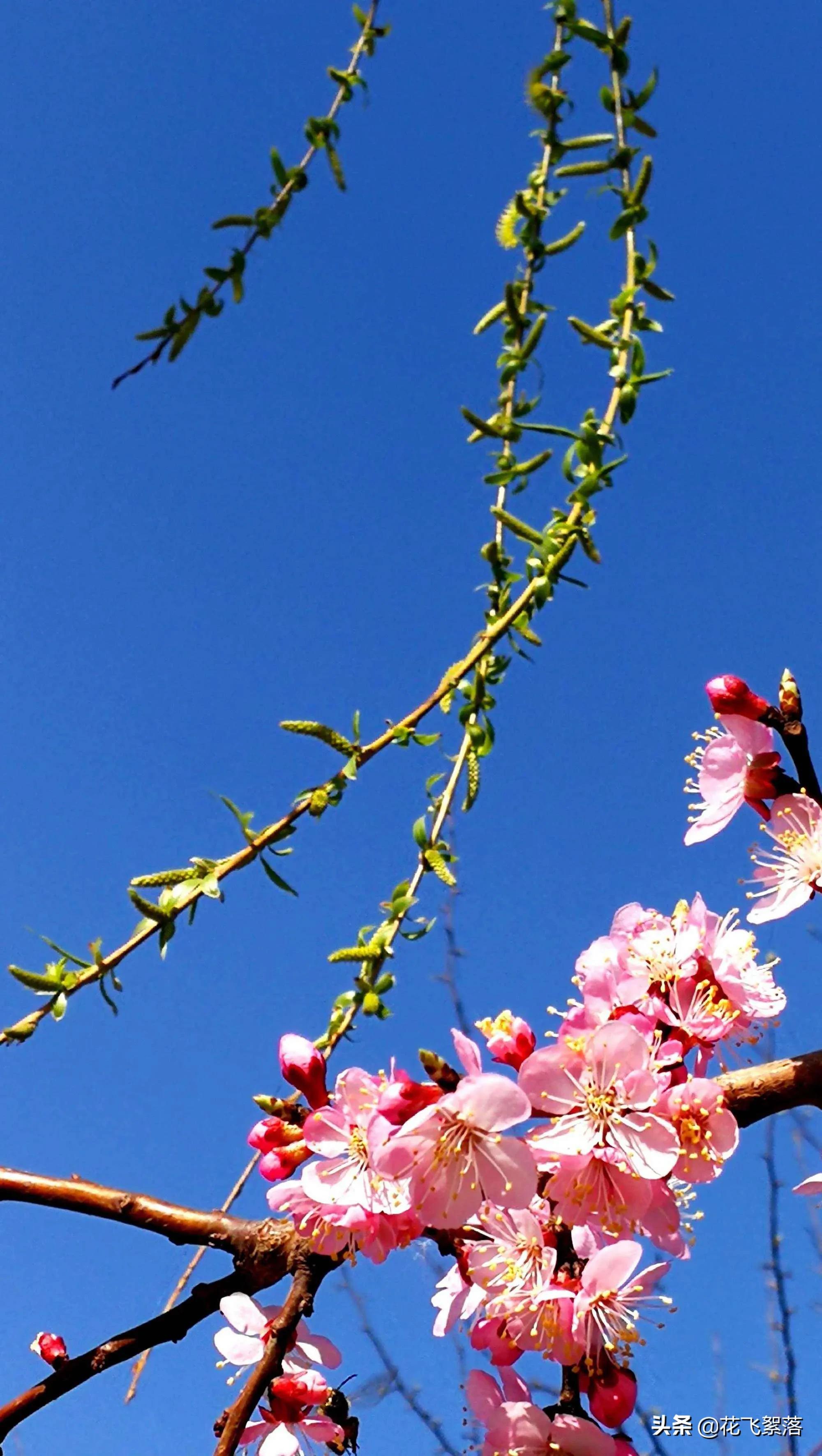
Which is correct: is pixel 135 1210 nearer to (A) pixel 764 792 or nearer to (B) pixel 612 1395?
(B) pixel 612 1395

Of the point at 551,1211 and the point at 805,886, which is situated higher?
the point at 805,886

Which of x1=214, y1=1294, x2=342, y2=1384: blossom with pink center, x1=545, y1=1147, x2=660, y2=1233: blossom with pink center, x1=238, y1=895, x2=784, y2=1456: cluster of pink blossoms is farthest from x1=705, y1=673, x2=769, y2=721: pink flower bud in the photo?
x1=214, y1=1294, x2=342, y2=1384: blossom with pink center

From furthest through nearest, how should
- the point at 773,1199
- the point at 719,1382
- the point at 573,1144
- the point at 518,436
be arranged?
the point at 719,1382
the point at 773,1199
the point at 518,436
the point at 573,1144

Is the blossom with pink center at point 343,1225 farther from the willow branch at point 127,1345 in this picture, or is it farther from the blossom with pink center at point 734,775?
the blossom with pink center at point 734,775

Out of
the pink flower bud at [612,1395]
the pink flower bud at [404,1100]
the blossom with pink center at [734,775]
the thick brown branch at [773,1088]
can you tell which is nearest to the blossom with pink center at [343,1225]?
the pink flower bud at [404,1100]

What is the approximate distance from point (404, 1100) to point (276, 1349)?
22 cm

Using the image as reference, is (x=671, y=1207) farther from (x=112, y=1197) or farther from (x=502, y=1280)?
(x=112, y=1197)

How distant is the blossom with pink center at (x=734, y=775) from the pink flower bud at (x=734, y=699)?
13 mm

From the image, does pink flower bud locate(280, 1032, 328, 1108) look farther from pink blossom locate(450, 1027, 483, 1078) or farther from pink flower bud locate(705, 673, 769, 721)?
pink flower bud locate(705, 673, 769, 721)

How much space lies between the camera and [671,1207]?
1043mm

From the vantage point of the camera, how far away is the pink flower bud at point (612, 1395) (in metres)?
1.01

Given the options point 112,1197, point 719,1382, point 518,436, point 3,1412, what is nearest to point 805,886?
point 518,436

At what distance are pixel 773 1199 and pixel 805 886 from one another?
242cm

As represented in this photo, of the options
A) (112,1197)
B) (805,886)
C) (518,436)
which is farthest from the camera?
(518,436)
